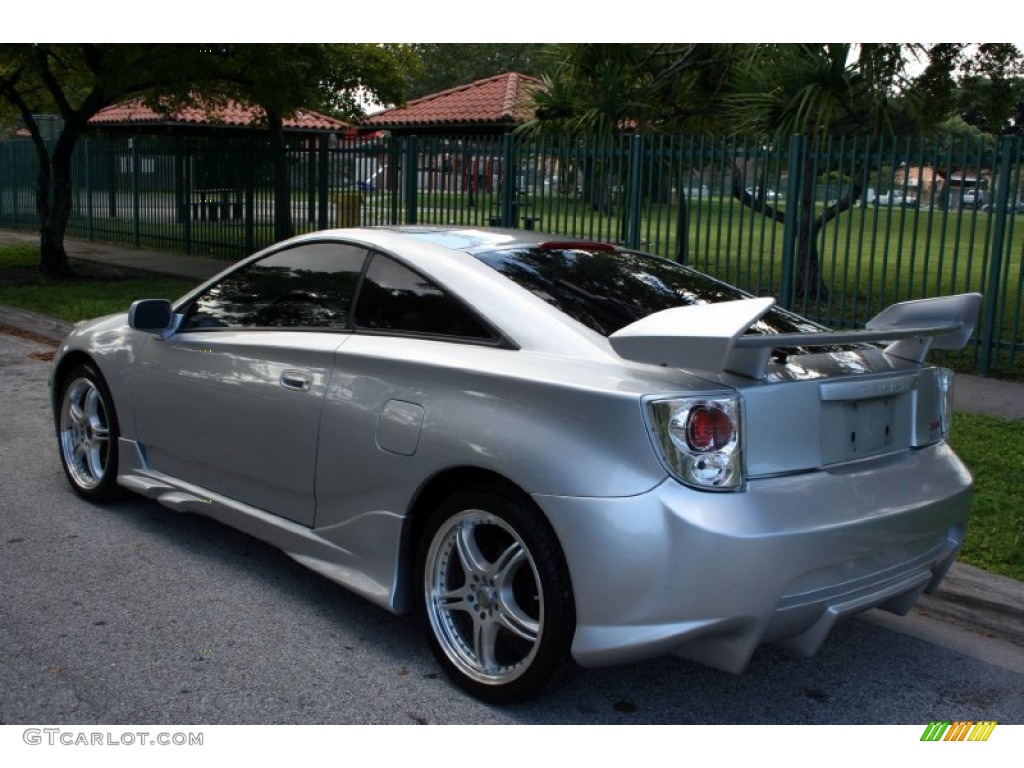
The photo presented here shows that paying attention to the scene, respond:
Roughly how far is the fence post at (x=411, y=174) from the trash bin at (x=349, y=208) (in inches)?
60.1

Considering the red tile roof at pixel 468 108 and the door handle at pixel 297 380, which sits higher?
the red tile roof at pixel 468 108

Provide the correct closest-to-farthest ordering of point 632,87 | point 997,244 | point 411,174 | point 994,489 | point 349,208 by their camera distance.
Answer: point 994,489, point 997,244, point 632,87, point 411,174, point 349,208

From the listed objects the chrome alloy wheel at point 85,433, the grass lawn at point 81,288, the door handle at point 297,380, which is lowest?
the grass lawn at point 81,288

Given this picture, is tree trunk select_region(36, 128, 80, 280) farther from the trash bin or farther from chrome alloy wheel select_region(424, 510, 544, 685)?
chrome alloy wheel select_region(424, 510, 544, 685)

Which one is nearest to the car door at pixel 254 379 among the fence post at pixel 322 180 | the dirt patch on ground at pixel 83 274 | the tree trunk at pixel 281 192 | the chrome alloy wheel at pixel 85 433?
the chrome alloy wheel at pixel 85 433

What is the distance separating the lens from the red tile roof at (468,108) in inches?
1050

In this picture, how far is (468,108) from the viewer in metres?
28.3

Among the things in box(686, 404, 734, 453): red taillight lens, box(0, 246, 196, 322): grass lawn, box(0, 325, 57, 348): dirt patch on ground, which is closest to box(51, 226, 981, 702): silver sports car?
box(686, 404, 734, 453): red taillight lens

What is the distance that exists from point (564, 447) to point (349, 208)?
1525 centimetres

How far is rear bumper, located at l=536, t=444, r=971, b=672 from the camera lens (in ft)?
10.5

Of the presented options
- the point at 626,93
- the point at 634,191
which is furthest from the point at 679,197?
the point at 626,93

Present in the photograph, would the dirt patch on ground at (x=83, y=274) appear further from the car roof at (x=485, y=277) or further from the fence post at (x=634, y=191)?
the car roof at (x=485, y=277)

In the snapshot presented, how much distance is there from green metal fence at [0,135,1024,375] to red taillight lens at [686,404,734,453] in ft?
24.2
